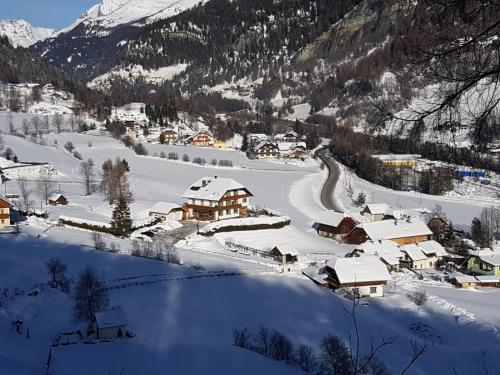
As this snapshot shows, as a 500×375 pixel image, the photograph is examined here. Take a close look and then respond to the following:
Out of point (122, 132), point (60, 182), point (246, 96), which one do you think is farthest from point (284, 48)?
point (60, 182)

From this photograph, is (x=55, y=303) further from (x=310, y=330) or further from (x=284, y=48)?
Result: (x=284, y=48)

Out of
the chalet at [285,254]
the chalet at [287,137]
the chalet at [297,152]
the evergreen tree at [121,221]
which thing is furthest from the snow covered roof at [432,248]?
the chalet at [287,137]

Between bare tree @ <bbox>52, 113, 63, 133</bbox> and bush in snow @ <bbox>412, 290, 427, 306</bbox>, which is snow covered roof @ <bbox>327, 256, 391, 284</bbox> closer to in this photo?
bush in snow @ <bbox>412, 290, 427, 306</bbox>

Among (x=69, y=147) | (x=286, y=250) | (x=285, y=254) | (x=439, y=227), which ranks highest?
(x=69, y=147)

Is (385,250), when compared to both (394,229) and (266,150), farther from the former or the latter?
(266,150)

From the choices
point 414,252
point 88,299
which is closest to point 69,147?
point 414,252

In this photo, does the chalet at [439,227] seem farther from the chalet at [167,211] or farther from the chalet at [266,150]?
the chalet at [266,150]

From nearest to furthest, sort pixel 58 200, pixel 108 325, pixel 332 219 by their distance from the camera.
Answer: pixel 108 325 → pixel 332 219 → pixel 58 200
